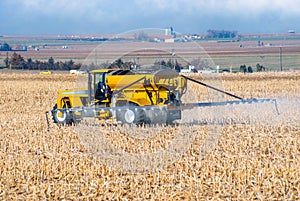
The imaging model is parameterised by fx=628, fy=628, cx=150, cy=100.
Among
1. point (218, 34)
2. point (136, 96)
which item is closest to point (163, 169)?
point (136, 96)

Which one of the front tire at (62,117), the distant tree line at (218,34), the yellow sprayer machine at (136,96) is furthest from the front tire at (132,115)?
the distant tree line at (218,34)

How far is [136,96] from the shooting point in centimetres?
1495

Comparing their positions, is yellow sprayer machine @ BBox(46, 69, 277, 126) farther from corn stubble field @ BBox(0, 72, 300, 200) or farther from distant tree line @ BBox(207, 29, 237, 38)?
distant tree line @ BBox(207, 29, 237, 38)

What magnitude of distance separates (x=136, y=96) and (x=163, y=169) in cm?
522

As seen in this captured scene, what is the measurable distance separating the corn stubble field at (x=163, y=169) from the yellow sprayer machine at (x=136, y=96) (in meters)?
0.55

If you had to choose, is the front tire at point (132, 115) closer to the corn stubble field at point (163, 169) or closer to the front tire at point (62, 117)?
the corn stubble field at point (163, 169)

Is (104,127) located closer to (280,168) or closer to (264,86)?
(280,168)

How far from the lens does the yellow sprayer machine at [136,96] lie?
14.5 m

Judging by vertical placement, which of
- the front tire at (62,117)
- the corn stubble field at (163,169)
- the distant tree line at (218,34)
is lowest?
the corn stubble field at (163,169)

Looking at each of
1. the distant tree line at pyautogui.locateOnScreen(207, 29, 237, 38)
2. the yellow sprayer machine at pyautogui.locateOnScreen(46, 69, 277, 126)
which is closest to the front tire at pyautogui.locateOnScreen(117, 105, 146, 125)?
the yellow sprayer machine at pyautogui.locateOnScreen(46, 69, 277, 126)

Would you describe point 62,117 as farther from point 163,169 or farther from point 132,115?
point 163,169

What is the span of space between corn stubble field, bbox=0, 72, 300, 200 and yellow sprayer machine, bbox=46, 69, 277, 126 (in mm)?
547

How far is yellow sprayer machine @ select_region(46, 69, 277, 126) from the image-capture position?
14531mm

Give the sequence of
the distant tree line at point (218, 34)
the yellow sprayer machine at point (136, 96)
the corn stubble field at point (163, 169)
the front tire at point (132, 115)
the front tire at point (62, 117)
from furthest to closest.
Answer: the distant tree line at point (218, 34) < the front tire at point (62, 117) < the front tire at point (132, 115) < the yellow sprayer machine at point (136, 96) < the corn stubble field at point (163, 169)
